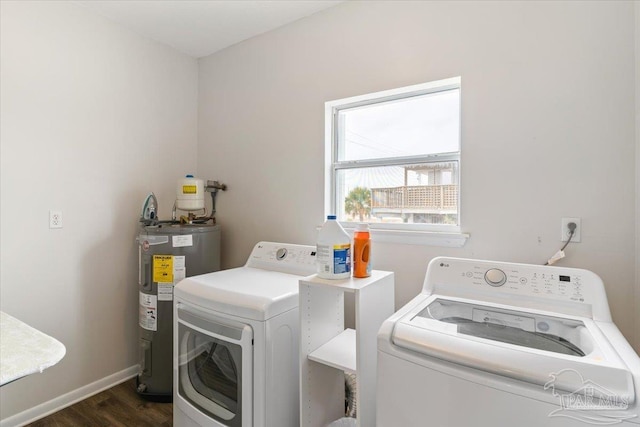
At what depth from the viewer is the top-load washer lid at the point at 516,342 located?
78cm

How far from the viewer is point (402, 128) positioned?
1.97 meters

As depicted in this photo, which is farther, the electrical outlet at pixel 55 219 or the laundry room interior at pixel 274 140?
the electrical outlet at pixel 55 219

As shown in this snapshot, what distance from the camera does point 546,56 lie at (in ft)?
4.81

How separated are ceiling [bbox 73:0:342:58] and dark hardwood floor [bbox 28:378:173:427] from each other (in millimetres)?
2587

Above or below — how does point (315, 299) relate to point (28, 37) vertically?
below

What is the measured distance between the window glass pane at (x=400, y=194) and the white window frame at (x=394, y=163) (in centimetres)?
4

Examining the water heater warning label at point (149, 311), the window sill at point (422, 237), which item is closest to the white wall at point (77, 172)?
the water heater warning label at point (149, 311)

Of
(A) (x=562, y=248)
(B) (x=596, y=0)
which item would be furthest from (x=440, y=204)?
(B) (x=596, y=0)

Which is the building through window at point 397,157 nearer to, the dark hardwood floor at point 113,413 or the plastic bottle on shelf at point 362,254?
the plastic bottle on shelf at point 362,254

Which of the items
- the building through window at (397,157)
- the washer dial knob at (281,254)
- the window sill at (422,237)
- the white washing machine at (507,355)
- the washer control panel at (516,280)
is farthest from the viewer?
the washer dial knob at (281,254)

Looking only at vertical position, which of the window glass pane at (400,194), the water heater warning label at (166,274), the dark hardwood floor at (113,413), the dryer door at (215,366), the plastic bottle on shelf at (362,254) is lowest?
the dark hardwood floor at (113,413)

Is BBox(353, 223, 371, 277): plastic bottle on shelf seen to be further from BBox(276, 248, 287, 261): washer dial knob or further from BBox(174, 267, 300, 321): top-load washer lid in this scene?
BBox(276, 248, 287, 261): washer dial knob

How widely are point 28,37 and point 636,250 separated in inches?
128

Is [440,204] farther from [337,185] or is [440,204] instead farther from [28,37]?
[28,37]
